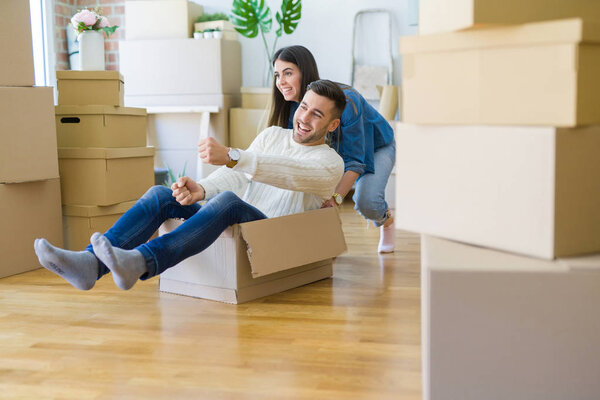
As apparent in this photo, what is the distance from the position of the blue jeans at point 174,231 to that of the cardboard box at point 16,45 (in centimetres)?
86

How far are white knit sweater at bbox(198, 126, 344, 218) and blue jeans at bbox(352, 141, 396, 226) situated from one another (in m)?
0.37

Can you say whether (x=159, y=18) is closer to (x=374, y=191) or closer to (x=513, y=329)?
(x=374, y=191)

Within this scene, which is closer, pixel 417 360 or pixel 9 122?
pixel 417 360

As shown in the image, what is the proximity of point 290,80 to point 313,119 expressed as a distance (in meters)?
0.28

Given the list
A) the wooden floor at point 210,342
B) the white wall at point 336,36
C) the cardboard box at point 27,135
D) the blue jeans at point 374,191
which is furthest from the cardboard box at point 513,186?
the white wall at point 336,36

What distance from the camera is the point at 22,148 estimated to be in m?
2.48

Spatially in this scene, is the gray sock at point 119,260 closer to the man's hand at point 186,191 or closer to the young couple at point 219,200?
the young couple at point 219,200

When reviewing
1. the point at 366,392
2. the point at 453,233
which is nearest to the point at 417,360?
the point at 366,392

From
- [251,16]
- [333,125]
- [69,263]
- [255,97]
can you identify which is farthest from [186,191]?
[251,16]

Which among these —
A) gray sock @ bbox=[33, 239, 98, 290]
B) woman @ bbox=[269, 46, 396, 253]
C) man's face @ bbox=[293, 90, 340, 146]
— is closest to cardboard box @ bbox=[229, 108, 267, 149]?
woman @ bbox=[269, 46, 396, 253]

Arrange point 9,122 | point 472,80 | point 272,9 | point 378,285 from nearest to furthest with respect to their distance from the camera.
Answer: point 472,80 < point 378,285 < point 9,122 < point 272,9

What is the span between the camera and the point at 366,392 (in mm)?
1371

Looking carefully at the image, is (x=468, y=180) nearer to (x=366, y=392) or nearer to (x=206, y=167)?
(x=366, y=392)

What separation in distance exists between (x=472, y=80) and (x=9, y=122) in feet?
5.98
